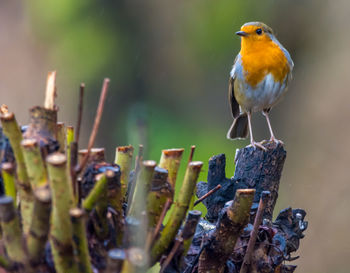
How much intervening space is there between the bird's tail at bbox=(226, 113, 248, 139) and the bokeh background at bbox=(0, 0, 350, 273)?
0.50 m

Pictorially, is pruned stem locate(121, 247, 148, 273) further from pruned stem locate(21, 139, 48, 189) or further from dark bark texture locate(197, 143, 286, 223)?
dark bark texture locate(197, 143, 286, 223)

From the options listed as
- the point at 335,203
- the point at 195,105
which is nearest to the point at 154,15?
the point at 195,105

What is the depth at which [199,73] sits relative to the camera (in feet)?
13.0

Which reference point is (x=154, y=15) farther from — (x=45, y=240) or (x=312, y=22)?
(x=45, y=240)

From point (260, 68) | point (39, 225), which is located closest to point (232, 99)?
point (260, 68)

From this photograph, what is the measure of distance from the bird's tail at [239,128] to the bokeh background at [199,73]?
50 centimetres

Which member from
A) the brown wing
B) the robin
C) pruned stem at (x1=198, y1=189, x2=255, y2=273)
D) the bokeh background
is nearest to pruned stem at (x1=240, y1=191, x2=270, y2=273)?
pruned stem at (x1=198, y1=189, x2=255, y2=273)

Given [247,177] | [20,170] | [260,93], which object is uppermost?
[20,170]

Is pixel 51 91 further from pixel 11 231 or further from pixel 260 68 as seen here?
pixel 260 68

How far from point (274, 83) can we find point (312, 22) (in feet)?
4.67

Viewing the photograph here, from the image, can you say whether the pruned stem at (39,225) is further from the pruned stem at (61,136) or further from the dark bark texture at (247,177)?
the dark bark texture at (247,177)

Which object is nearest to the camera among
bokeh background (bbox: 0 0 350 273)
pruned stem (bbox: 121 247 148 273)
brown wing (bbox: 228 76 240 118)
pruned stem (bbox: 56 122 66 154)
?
pruned stem (bbox: 121 247 148 273)

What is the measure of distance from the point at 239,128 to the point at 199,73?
1.19 m

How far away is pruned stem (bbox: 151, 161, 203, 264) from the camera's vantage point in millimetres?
952
